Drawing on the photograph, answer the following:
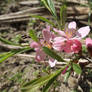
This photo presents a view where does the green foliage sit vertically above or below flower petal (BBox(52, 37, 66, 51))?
above

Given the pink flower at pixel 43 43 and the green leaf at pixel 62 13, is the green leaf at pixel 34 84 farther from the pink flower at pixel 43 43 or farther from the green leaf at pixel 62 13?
the green leaf at pixel 62 13

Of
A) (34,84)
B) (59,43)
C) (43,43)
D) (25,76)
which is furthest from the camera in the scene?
(25,76)

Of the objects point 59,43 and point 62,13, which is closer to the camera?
point 59,43

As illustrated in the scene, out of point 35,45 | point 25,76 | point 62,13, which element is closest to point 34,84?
point 35,45

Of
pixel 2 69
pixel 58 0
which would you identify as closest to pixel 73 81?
pixel 2 69

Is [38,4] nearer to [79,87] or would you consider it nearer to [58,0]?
[58,0]

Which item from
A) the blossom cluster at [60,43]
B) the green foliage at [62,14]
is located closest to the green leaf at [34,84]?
the blossom cluster at [60,43]

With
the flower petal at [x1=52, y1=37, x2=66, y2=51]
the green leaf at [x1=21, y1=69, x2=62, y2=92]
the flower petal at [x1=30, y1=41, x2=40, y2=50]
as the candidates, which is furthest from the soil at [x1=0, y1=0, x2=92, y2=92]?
the green leaf at [x1=21, y1=69, x2=62, y2=92]

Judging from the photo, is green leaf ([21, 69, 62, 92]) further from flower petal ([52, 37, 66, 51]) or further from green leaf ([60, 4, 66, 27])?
green leaf ([60, 4, 66, 27])

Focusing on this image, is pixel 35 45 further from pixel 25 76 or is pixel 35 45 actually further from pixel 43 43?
pixel 25 76

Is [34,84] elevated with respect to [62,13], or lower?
lower

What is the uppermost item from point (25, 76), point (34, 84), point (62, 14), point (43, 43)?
point (62, 14)
